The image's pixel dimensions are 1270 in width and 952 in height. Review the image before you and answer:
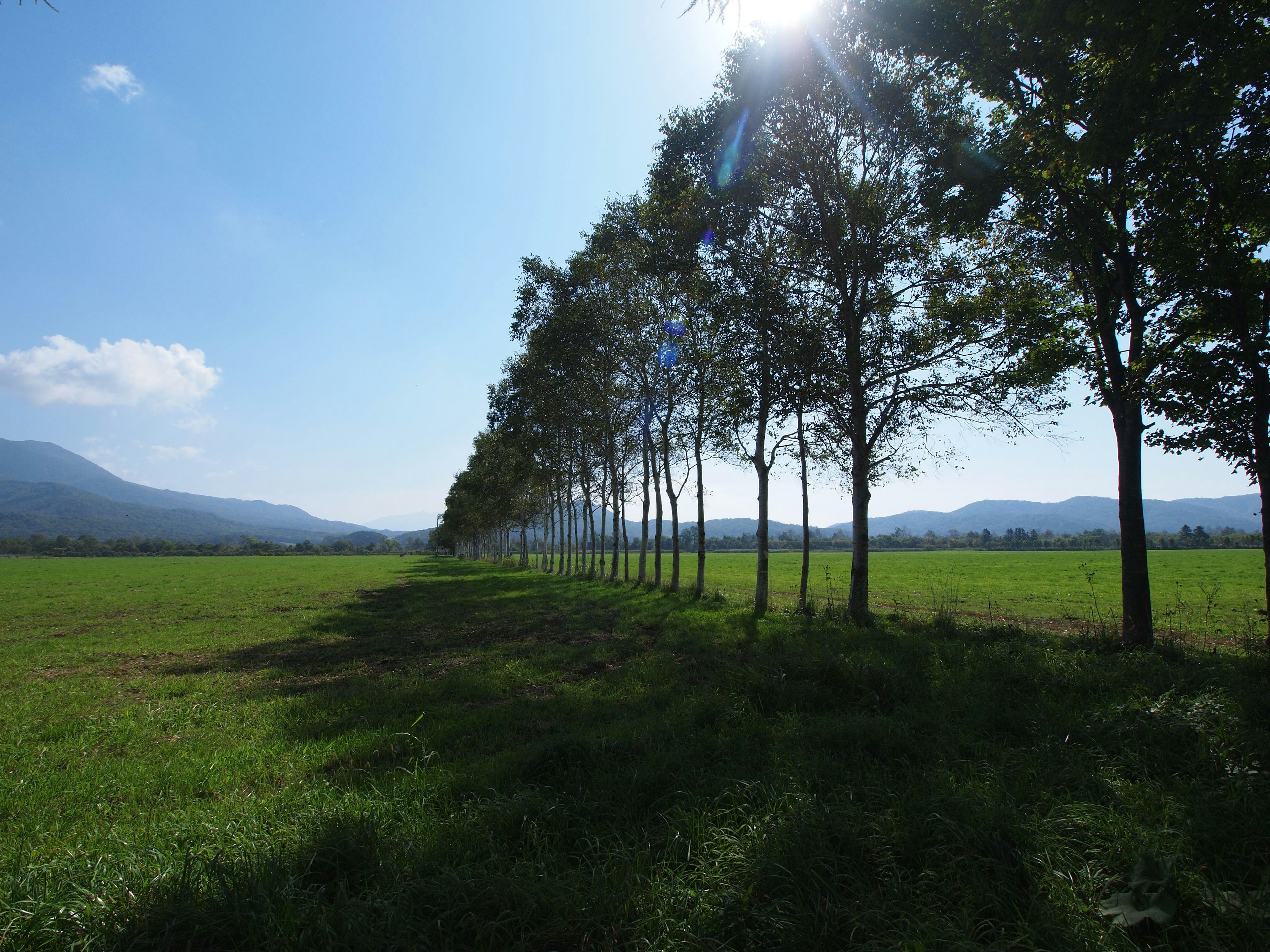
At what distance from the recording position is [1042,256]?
Result: 12.9 m

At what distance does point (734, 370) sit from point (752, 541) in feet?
569

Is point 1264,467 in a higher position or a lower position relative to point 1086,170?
lower

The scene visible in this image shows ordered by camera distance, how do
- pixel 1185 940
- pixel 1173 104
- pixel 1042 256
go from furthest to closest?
pixel 1042 256, pixel 1173 104, pixel 1185 940

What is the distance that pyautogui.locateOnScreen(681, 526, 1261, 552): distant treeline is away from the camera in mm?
119562

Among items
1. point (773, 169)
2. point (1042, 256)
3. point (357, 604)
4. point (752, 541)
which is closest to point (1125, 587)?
point (1042, 256)

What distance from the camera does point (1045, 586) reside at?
39.1 metres

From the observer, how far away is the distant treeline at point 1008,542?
120 metres

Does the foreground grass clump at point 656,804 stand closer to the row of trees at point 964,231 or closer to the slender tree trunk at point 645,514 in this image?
the row of trees at point 964,231

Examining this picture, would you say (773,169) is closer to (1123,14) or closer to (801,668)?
(1123,14)

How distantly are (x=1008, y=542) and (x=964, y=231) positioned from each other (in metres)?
161

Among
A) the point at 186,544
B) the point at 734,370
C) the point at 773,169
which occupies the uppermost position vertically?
the point at 773,169

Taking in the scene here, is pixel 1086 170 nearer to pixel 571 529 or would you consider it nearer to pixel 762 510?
pixel 762 510

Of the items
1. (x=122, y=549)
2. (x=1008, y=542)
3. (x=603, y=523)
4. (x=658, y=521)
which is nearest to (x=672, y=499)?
(x=658, y=521)

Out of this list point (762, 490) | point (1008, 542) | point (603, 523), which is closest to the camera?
point (762, 490)
